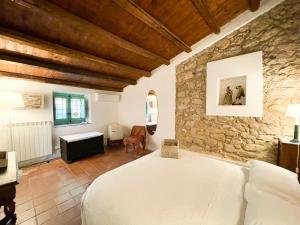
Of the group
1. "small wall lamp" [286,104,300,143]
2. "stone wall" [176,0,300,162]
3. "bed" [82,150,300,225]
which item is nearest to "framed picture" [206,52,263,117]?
"stone wall" [176,0,300,162]

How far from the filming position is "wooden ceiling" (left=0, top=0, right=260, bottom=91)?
6.00 feet

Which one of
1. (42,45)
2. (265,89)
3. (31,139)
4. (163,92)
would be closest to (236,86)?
(265,89)

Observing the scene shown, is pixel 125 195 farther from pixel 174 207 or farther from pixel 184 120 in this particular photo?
pixel 184 120

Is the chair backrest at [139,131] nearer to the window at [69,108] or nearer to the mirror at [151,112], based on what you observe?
the mirror at [151,112]

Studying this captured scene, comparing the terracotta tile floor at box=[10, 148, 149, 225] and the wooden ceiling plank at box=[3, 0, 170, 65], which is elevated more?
the wooden ceiling plank at box=[3, 0, 170, 65]

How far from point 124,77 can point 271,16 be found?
337 cm

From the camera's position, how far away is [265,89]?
7.81ft

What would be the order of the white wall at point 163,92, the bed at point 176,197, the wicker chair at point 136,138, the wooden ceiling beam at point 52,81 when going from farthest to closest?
the wicker chair at point 136,138, the wooden ceiling beam at point 52,81, the white wall at point 163,92, the bed at point 176,197

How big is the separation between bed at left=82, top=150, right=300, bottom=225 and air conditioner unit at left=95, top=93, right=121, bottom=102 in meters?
3.27

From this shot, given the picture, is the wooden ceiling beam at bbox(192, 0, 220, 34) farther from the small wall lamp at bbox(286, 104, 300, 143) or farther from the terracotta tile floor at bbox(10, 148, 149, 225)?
the terracotta tile floor at bbox(10, 148, 149, 225)

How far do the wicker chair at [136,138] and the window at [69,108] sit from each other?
1546mm

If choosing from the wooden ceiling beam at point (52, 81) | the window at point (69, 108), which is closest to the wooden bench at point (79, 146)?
the window at point (69, 108)

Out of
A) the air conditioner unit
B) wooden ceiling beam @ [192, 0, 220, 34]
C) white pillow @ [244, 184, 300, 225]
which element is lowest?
white pillow @ [244, 184, 300, 225]

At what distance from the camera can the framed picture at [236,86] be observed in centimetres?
242
